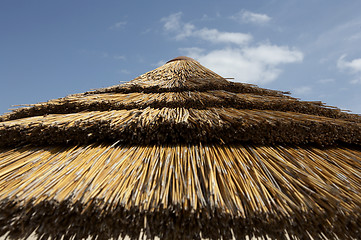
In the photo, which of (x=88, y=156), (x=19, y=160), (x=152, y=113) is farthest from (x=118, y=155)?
(x=19, y=160)

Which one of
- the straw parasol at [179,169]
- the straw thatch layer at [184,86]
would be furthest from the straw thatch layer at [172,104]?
the straw thatch layer at [184,86]

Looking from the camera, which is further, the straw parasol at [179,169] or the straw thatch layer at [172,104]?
the straw thatch layer at [172,104]

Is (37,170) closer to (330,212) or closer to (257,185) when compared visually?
(257,185)

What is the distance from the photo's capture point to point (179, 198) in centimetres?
119

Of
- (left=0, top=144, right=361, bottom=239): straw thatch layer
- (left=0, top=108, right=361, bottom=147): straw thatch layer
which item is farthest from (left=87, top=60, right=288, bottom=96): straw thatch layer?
(left=0, top=144, right=361, bottom=239): straw thatch layer

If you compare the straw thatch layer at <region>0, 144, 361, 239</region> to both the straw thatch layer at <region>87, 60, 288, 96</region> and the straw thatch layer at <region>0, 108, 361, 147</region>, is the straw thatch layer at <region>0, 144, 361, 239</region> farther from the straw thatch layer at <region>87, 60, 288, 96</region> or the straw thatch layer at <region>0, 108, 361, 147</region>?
the straw thatch layer at <region>87, 60, 288, 96</region>

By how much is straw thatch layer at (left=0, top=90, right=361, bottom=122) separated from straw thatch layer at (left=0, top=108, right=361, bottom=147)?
0.20m

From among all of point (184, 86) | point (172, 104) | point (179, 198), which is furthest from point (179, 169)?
point (184, 86)

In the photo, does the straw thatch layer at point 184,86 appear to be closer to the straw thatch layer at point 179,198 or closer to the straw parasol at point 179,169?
the straw parasol at point 179,169

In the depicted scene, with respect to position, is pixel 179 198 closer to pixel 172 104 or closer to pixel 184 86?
pixel 172 104

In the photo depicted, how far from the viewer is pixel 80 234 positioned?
4.31 feet

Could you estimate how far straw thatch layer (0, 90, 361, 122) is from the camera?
195cm

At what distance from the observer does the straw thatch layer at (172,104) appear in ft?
6.40

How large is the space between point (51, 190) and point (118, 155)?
49cm
